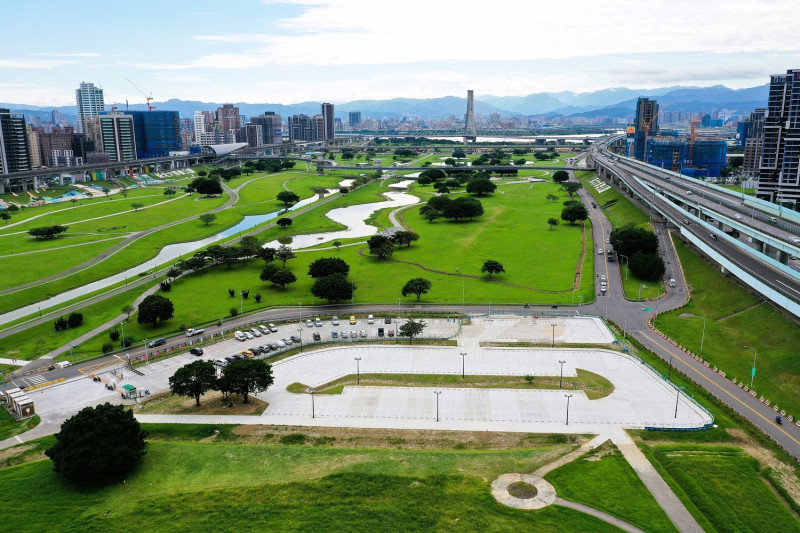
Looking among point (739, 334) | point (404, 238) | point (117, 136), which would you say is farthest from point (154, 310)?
point (117, 136)

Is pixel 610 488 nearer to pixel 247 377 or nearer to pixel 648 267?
pixel 247 377

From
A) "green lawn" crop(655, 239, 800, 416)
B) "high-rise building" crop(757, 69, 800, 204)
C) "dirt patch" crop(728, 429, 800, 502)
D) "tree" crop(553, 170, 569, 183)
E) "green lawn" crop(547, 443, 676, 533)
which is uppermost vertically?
"high-rise building" crop(757, 69, 800, 204)

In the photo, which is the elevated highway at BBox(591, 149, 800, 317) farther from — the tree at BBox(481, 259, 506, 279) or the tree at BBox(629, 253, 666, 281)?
the tree at BBox(481, 259, 506, 279)

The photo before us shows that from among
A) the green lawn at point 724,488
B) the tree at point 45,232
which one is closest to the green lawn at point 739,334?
the green lawn at point 724,488

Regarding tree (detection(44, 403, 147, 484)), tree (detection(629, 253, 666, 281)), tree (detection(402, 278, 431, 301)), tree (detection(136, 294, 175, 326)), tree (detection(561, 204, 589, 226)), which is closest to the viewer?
tree (detection(44, 403, 147, 484))

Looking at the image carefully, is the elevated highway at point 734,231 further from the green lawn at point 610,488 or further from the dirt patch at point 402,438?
the dirt patch at point 402,438

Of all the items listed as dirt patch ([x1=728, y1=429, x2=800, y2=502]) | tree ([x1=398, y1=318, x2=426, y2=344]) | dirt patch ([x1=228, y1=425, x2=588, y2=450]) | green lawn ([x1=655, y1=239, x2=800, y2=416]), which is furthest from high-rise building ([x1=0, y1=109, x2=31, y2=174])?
dirt patch ([x1=728, y1=429, x2=800, y2=502])

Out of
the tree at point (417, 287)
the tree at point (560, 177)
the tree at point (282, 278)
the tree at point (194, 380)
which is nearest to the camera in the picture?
the tree at point (194, 380)
